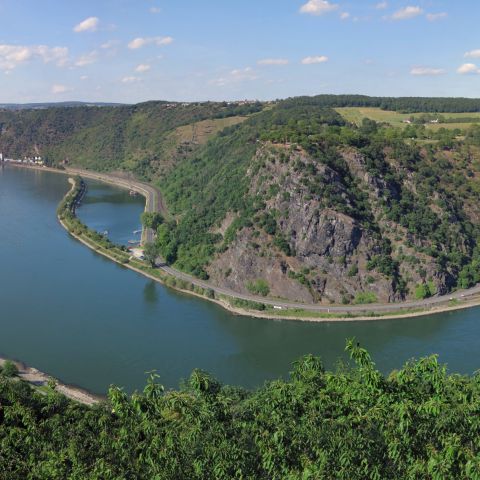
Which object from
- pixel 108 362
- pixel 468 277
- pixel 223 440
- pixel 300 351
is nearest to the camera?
pixel 223 440

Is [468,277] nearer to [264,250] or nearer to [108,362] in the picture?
[264,250]

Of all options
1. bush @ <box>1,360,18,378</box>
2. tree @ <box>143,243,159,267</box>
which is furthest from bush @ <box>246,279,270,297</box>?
bush @ <box>1,360,18,378</box>

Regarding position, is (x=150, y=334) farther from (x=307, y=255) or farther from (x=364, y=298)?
(x=364, y=298)

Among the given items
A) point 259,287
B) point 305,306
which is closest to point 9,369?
point 259,287

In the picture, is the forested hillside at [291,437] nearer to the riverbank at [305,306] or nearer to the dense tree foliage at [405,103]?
the riverbank at [305,306]

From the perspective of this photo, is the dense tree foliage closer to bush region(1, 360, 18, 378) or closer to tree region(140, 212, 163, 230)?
tree region(140, 212, 163, 230)

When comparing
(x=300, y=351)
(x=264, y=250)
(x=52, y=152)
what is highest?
(x=52, y=152)

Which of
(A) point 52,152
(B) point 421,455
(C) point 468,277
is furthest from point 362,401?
(A) point 52,152
